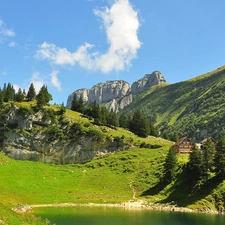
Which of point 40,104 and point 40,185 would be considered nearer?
point 40,185

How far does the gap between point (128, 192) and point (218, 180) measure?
1069 inches

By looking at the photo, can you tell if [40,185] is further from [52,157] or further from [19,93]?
[19,93]

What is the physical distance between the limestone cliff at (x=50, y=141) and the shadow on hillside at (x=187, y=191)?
Result: 4327 cm

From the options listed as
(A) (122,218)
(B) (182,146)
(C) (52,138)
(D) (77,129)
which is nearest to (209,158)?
(B) (182,146)

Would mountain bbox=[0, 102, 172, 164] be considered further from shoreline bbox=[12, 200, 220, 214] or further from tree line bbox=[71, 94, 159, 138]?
shoreline bbox=[12, 200, 220, 214]

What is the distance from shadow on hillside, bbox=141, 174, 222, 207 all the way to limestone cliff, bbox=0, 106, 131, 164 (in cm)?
4327

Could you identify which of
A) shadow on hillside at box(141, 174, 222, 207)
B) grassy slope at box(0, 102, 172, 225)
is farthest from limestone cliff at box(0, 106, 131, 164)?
shadow on hillside at box(141, 174, 222, 207)

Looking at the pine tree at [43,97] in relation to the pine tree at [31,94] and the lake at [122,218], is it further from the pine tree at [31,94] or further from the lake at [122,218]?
the lake at [122,218]

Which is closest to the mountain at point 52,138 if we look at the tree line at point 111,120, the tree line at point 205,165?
the tree line at point 111,120

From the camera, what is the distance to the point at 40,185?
9531cm

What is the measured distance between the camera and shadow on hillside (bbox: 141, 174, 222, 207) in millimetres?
82231

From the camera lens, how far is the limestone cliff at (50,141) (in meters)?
132

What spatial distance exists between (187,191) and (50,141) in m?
69.8

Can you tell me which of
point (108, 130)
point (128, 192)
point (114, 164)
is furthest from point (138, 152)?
point (128, 192)
